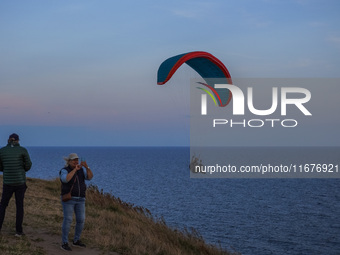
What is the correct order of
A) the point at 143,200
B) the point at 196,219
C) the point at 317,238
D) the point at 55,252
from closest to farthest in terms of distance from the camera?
the point at 55,252 < the point at 317,238 < the point at 196,219 < the point at 143,200

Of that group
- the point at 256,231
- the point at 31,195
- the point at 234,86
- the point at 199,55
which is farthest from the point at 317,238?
the point at 31,195

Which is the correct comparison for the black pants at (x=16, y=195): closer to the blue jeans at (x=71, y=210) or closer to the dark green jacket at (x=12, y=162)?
Result: the dark green jacket at (x=12, y=162)

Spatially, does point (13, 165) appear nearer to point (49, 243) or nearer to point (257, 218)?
point (49, 243)

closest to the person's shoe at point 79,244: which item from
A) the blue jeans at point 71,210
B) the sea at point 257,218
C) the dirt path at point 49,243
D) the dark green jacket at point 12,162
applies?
the dirt path at point 49,243

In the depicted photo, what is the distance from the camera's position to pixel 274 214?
36.1 metres

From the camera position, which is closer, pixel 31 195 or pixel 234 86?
pixel 31 195

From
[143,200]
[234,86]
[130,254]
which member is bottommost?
[143,200]

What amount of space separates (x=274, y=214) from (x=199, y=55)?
74.9 ft

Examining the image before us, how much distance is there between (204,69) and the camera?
64.9 feet

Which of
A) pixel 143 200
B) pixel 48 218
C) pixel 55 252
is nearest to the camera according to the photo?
pixel 55 252

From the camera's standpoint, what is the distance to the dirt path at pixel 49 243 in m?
10.1

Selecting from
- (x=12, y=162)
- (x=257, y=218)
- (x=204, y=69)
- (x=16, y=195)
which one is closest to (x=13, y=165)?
(x=12, y=162)

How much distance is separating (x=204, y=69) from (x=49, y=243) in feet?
38.7

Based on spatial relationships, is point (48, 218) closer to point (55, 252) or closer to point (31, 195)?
point (55, 252)
